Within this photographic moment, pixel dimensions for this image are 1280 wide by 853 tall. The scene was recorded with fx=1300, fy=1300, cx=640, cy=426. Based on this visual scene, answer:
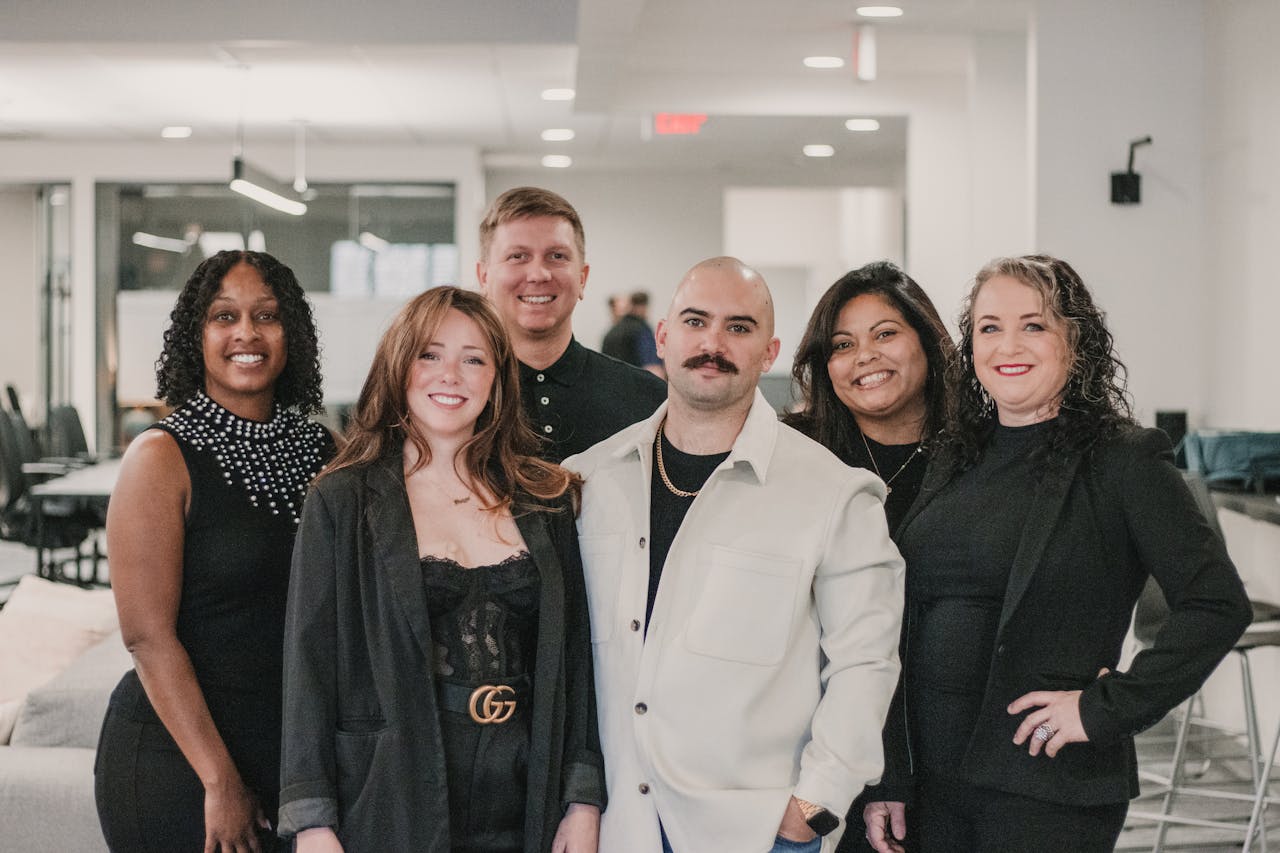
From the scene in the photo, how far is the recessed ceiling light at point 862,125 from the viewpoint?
8305mm

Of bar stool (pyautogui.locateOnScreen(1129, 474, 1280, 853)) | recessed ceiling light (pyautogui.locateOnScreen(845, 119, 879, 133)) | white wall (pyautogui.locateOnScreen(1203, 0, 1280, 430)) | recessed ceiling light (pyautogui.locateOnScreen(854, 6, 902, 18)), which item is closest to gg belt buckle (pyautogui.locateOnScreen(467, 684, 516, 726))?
bar stool (pyautogui.locateOnScreen(1129, 474, 1280, 853))

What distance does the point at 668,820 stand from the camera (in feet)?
6.72

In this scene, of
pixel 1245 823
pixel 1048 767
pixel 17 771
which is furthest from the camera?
pixel 1245 823

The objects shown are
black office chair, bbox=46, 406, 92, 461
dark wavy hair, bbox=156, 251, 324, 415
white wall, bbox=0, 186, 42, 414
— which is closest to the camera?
dark wavy hair, bbox=156, 251, 324, 415

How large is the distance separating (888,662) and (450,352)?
0.85 m

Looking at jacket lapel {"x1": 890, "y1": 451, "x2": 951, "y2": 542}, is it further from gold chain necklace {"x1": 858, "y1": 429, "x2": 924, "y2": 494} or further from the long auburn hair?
the long auburn hair

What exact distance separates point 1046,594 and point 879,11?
4921 millimetres

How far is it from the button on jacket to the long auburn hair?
0.54ft

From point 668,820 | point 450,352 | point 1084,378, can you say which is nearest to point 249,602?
point 450,352

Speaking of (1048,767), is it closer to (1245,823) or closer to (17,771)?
(17,771)

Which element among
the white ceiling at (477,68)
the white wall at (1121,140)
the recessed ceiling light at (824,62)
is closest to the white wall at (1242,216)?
the white wall at (1121,140)

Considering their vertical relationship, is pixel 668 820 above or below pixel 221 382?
below

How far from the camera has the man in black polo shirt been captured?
9.34 ft

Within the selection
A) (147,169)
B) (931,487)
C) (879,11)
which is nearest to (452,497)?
(931,487)
